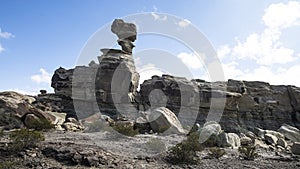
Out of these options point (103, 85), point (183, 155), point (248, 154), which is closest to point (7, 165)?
point (183, 155)

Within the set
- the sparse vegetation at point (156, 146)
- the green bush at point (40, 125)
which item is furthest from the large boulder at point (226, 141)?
the green bush at point (40, 125)

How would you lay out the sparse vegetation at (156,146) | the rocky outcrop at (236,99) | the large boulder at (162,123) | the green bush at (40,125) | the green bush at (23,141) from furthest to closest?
the rocky outcrop at (236,99)
the large boulder at (162,123)
the green bush at (40,125)
the sparse vegetation at (156,146)
the green bush at (23,141)

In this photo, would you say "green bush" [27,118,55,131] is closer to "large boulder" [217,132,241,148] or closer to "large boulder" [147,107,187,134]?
"large boulder" [147,107,187,134]

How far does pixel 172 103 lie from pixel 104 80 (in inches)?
384

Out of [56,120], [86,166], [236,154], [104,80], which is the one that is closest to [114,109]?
[104,80]

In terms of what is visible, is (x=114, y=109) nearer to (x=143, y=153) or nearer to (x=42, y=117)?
(x=42, y=117)

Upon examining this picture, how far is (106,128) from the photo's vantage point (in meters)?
19.3

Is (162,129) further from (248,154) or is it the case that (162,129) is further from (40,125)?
(40,125)

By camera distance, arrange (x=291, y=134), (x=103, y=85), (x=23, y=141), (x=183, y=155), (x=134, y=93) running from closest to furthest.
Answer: (x=23, y=141) < (x=183, y=155) < (x=291, y=134) < (x=103, y=85) < (x=134, y=93)

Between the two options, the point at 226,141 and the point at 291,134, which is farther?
the point at 291,134

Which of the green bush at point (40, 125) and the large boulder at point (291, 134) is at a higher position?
the green bush at point (40, 125)

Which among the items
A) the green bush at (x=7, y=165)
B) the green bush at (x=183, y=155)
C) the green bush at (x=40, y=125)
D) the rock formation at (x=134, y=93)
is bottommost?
the green bush at (x=183, y=155)

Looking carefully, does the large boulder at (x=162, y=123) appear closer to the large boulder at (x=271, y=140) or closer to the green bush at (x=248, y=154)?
the green bush at (x=248, y=154)

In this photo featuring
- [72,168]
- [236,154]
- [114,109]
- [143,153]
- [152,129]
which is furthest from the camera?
[114,109]
